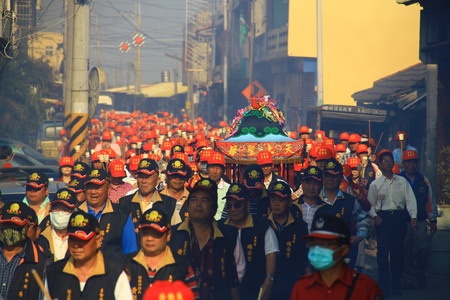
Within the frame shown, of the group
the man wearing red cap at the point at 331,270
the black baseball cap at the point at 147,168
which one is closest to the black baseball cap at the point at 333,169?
the black baseball cap at the point at 147,168

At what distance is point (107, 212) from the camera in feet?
26.1

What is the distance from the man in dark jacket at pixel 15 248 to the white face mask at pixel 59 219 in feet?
3.80

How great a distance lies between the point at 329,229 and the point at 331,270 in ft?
0.88

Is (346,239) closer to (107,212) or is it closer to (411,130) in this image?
(107,212)

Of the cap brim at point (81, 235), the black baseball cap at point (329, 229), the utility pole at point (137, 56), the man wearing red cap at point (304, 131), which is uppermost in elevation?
the utility pole at point (137, 56)

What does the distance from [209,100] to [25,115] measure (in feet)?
108

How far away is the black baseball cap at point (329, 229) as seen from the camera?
15.2 feet

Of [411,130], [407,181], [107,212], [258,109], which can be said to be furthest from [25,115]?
[107,212]

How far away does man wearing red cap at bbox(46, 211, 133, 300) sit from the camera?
18.3ft

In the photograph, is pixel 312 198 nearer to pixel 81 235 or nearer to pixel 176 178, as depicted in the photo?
pixel 176 178

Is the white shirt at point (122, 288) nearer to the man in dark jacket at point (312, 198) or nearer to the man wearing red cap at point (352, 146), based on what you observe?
the man in dark jacket at point (312, 198)

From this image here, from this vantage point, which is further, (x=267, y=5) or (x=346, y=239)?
(x=267, y=5)

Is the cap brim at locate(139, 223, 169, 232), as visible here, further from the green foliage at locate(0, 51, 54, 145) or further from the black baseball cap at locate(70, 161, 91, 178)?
the green foliage at locate(0, 51, 54, 145)

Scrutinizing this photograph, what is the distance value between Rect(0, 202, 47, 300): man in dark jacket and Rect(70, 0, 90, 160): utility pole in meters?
12.1
